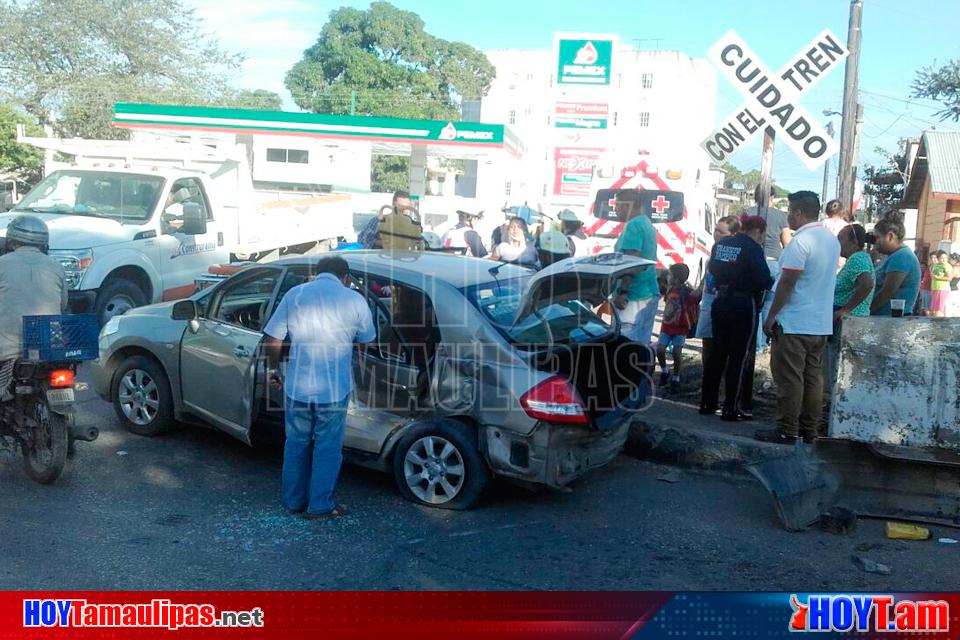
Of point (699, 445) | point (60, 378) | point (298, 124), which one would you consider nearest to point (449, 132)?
point (298, 124)

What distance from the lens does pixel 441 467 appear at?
588 cm

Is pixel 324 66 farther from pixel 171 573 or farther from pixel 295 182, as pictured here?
pixel 171 573

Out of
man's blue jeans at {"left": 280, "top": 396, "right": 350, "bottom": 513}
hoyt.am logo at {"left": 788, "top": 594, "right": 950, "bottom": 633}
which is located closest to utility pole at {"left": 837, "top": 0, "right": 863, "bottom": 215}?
hoyt.am logo at {"left": 788, "top": 594, "right": 950, "bottom": 633}

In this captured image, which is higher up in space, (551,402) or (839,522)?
(551,402)

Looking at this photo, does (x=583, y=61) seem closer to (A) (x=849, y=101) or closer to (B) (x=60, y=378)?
(A) (x=849, y=101)

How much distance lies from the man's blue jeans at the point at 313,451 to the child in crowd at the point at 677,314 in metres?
4.48

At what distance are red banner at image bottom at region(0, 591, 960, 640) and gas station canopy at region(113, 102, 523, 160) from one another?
23.5 metres

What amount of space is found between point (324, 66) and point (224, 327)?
4893cm

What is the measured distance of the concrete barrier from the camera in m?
5.98

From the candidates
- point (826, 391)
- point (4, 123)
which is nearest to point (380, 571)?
point (826, 391)

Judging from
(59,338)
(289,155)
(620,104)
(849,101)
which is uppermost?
(620,104)

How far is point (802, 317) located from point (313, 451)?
12.1 feet

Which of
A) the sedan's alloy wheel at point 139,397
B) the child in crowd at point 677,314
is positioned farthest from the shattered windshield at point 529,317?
the child in crowd at point 677,314

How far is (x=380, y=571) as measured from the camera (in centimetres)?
497
